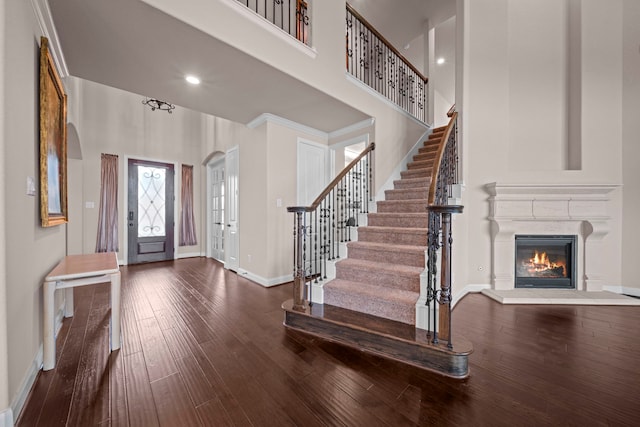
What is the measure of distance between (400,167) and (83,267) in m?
4.50

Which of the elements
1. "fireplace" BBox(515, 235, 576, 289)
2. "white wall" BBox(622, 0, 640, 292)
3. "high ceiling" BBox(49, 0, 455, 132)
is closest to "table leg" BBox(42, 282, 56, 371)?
"high ceiling" BBox(49, 0, 455, 132)

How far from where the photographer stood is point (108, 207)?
17.7 feet

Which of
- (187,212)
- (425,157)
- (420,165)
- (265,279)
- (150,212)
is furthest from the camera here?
(187,212)

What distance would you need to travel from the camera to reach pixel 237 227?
475cm

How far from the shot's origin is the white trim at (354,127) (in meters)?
4.18

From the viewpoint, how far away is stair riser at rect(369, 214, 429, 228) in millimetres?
3264

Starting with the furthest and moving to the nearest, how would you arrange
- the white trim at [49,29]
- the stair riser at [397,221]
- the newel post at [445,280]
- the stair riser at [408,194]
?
1. the stair riser at [408,194]
2. the stair riser at [397,221]
3. the newel post at [445,280]
4. the white trim at [49,29]

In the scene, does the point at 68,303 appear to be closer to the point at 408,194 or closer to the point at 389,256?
the point at 389,256

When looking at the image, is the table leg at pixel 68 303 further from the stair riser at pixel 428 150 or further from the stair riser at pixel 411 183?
the stair riser at pixel 428 150

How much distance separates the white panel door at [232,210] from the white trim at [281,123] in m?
0.80

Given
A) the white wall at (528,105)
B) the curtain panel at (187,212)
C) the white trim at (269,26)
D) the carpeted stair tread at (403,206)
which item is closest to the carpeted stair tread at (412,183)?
the carpeted stair tread at (403,206)

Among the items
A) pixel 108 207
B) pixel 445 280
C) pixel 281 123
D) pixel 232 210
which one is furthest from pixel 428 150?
pixel 108 207

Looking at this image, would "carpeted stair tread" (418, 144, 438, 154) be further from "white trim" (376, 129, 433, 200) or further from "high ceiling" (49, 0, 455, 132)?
"high ceiling" (49, 0, 455, 132)

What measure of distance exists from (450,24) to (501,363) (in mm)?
7448
